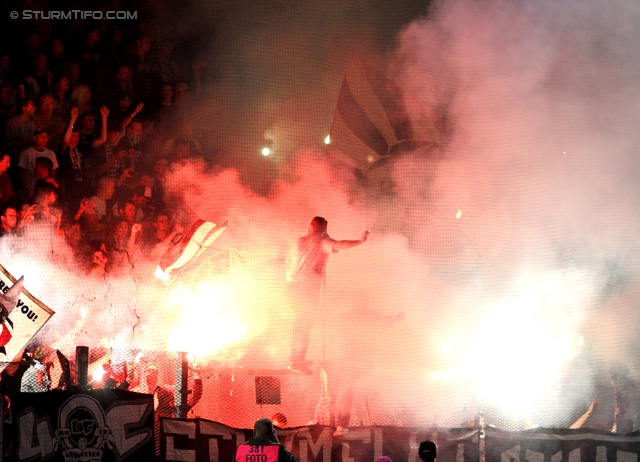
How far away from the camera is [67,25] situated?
864 cm

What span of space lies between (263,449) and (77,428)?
1.53 m

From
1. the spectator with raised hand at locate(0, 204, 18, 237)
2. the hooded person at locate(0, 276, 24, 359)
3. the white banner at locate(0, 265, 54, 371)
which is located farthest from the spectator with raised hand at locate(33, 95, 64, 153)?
the hooded person at locate(0, 276, 24, 359)

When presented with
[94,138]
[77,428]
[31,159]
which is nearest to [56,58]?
[94,138]

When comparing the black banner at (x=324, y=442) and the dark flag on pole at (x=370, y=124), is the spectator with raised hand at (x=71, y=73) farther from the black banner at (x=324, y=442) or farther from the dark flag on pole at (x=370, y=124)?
the black banner at (x=324, y=442)

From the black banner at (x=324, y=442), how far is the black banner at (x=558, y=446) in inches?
6.0

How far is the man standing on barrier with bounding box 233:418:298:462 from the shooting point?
13.2 ft

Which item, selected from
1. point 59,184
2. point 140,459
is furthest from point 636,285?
point 59,184

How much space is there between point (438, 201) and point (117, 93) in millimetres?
3745

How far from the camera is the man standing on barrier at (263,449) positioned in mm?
4023

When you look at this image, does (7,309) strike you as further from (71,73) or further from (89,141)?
(71,73)

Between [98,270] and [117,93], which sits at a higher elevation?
[117,93]

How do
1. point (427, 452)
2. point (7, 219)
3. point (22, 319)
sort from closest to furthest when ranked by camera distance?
point (427, 452), point (22, 319), point (7, 219)

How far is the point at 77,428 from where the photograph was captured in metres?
4.94

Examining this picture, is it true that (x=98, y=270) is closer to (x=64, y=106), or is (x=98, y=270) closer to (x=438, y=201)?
(x=64, y=106)
